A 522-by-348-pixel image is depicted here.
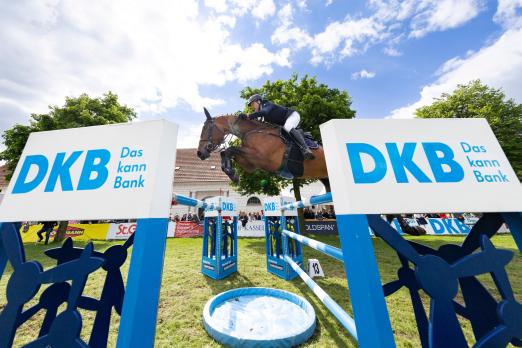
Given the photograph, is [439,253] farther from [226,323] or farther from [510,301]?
[226,323]

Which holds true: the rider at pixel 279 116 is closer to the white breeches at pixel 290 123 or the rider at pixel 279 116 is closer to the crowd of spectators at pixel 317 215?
the white breeches at pixel 290 123

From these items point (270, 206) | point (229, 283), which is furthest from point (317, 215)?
point (229, 283)

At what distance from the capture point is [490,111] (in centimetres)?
1131

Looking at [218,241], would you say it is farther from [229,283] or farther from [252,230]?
[252,230]

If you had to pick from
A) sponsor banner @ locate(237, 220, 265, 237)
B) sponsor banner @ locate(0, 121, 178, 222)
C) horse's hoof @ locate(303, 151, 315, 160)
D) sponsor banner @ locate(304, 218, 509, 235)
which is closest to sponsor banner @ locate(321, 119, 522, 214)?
sponsor banner @ locate(0, 121, 178, 222)

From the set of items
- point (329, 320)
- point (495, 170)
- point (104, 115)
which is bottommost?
point (329, 320)

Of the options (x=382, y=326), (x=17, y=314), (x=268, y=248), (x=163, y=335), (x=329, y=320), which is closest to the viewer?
(x=382, y=326)

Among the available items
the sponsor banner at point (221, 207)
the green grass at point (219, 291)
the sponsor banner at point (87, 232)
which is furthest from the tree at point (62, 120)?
the sponsor banner at point (221, 207)

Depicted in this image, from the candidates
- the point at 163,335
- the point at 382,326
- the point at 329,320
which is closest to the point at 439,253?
the point at 382,326

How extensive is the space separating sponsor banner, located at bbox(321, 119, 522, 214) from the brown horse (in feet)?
6.95

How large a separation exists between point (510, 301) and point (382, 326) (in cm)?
54

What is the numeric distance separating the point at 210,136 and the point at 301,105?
229 inches

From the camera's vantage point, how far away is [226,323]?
7.64ft

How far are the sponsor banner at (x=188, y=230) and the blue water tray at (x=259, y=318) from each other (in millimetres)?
8555
